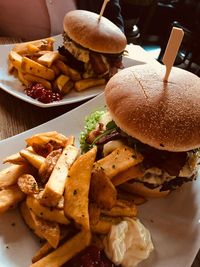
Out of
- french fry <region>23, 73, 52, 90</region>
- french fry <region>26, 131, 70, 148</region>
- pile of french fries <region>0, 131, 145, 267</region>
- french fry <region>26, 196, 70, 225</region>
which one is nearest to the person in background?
french fry <region>23, 73, 52, 90</region>

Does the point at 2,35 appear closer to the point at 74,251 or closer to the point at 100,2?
the point at 100,2

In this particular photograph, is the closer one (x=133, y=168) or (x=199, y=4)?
(x=133, y=168)

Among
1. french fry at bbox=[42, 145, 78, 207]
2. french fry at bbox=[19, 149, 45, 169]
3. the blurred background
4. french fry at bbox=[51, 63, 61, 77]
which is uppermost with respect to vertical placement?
french fry at bbox=[42, 145, 78, 207]

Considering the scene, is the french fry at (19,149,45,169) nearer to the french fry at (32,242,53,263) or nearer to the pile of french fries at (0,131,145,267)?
the pile of french fries at (0,131,145,267)

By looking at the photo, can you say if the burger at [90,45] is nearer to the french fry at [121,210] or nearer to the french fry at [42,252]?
the french fry at [121,210]

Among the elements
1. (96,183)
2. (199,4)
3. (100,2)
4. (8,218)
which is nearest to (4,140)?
(8,218)

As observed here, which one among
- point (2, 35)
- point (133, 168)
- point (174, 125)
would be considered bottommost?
point (2, 35)
